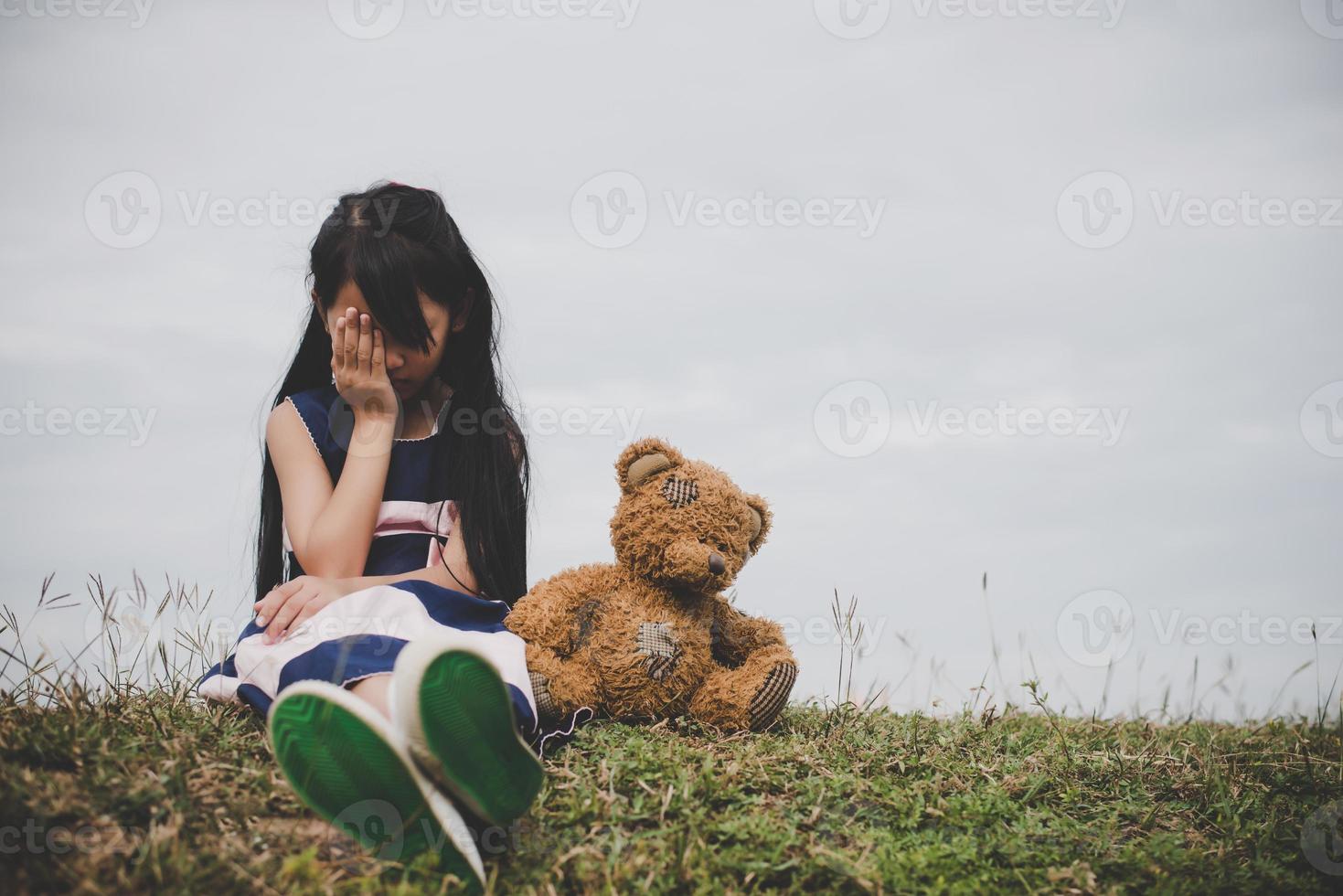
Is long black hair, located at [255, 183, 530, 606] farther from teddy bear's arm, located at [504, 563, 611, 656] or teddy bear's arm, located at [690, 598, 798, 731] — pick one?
teddy bear's arm, located at [690, 598, 798, 731]

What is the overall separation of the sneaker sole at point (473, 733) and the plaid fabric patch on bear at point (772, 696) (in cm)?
131

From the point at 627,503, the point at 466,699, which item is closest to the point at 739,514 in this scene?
the point at 627,503

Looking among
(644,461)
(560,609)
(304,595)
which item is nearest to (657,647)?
(560,609)

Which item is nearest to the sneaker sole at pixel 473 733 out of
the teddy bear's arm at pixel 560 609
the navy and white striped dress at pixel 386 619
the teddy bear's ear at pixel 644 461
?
the navy and white striped dress at pixel 386 619

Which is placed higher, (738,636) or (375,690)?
(738,636)

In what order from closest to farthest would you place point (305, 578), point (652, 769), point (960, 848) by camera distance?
point (960, 848), point (652, 769), point (305, 578)

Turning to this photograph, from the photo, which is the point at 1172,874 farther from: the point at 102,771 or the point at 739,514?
the point at 102,771

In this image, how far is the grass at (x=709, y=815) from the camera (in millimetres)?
2236

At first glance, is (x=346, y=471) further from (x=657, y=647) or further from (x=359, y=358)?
(x=657, y=647)

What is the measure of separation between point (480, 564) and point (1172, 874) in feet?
8.36

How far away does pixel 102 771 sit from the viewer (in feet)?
7.97

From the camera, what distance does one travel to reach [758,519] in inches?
142

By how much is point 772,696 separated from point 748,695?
94 millimetres

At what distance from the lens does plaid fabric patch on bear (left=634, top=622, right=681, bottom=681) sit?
3.35 m
